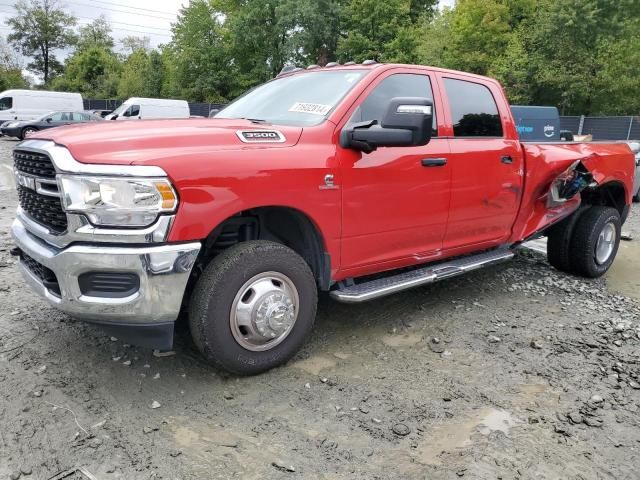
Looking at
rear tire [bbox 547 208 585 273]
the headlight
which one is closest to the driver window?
the headlight

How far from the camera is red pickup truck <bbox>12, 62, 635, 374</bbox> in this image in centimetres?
264

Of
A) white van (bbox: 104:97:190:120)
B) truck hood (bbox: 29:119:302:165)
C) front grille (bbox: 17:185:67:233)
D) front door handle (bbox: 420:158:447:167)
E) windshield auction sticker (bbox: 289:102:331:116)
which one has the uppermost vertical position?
white van (bbox: 104:97:190:120)

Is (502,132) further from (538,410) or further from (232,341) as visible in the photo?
(232,341)

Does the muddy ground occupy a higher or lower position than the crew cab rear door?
lower

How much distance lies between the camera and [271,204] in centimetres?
302

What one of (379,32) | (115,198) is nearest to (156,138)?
(115,198)

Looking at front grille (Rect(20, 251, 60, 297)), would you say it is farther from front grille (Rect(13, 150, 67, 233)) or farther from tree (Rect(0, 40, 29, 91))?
tree (Rect(0, 40, 29, 91))

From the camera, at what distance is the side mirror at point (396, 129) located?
310 cm

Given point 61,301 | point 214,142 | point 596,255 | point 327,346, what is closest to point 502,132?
point 596,255

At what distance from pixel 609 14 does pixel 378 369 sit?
36.7 metres

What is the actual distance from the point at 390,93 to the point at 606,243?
3.37 metres

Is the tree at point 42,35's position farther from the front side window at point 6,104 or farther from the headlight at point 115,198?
the headlight at point 115,198

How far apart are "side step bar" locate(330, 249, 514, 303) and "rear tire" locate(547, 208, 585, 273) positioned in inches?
40.5

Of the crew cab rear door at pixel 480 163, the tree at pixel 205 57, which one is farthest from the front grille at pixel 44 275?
the tree at pixel 205 57
